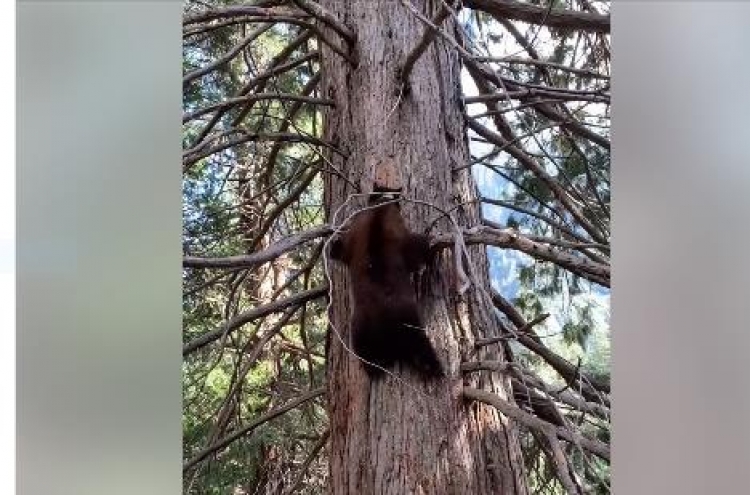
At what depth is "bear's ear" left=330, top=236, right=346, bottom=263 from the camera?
1129 mm

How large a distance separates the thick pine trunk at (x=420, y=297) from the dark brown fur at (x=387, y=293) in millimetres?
28

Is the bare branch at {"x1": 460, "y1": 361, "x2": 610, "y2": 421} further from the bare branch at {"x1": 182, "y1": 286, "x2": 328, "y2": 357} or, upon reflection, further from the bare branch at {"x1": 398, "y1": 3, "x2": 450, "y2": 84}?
the bare branch at {"x1": 398, "y1": 3, "x2": 450, "y2": 84}

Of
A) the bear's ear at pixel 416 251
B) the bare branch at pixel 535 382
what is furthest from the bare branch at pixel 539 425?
the bear's ear at pixel 416 251

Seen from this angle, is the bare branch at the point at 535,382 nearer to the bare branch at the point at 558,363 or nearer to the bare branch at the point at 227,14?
the bare branch at the point at 558,363

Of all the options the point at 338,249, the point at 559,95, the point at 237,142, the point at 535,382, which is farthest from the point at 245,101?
the point at 535,382

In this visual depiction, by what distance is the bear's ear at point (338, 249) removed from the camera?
3.70 ft

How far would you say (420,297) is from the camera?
3.67 ft

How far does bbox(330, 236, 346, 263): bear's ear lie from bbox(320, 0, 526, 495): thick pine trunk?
6 centimetres

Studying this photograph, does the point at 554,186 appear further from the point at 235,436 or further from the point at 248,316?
the point at 235,436
